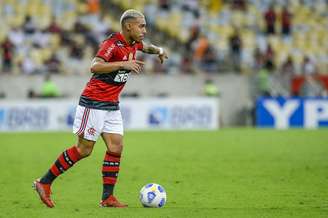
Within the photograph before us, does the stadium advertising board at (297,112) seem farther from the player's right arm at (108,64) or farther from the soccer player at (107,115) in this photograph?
the player's right arm at (108,64)

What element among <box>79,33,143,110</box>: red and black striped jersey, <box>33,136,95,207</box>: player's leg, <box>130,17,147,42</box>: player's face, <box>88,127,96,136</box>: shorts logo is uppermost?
<box>130,17,147,42</box>: player's face

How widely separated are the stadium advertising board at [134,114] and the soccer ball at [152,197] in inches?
679

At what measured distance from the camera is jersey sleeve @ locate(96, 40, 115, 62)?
30.1ft

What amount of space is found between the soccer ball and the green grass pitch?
10cm

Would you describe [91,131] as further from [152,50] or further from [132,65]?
[152,50]

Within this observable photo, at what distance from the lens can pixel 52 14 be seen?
30281 millimetres

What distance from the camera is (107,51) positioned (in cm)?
921

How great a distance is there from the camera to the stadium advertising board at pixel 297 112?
28312mm

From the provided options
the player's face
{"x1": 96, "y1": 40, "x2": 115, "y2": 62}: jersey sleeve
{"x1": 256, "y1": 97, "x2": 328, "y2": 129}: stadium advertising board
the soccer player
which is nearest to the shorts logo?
the soccer player

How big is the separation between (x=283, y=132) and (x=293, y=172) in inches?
462

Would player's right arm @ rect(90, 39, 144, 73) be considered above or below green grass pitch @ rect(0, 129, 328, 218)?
above

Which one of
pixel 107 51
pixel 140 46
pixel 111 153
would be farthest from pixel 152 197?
pixel 140 46

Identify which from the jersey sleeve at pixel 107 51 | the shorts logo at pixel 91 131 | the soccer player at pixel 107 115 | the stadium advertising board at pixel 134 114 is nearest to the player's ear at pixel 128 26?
the soccer player at pixel 107 115

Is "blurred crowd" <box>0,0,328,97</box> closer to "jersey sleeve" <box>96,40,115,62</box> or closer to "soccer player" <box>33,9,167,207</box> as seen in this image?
"soccer player" <box>33,9,167,207</box>
